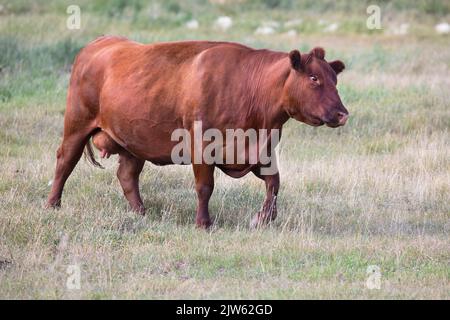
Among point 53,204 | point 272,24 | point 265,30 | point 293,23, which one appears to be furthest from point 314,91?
point 293,23

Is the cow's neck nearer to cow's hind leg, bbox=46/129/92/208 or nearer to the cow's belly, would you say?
the cow's belly

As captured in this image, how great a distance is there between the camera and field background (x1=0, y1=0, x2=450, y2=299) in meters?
8.23

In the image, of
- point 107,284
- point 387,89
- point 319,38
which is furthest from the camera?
point 319,38

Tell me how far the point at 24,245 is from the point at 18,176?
2.49m

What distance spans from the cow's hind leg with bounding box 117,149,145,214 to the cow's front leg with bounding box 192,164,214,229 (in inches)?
37.0

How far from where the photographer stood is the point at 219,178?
11.8 m

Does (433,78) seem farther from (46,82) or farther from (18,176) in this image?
(18,176)

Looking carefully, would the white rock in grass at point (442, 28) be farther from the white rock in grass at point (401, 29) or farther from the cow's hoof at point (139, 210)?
the cow's hoof at point (139, 210)

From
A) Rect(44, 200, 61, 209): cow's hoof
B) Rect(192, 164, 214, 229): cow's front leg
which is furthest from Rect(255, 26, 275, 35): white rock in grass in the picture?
Rect(192, 164, 214, 229): cow's front leg

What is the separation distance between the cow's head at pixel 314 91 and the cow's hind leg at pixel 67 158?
2357mm

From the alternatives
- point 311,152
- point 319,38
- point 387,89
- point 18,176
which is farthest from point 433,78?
point 18,176

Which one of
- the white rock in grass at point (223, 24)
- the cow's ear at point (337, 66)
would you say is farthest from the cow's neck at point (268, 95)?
the white rock in grass at point (223, 24)

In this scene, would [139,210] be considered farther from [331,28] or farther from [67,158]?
[331,28]

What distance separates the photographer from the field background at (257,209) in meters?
8.23
